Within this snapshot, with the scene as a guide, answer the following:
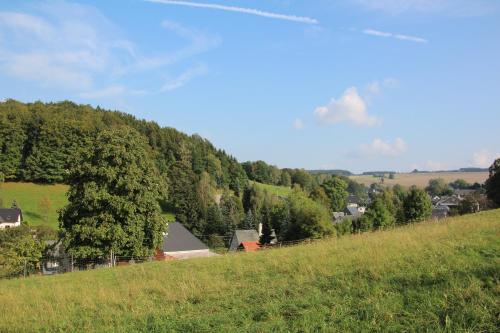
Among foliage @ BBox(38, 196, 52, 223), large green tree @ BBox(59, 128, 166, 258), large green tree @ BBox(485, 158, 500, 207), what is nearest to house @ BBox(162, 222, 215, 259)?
large green tree @ BBox(59, 128, 166, 258)

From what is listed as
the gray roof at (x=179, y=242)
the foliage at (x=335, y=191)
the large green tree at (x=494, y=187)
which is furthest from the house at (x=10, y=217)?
the foliage at (x=335, y=191)

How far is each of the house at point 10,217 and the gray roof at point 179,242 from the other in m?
33.9

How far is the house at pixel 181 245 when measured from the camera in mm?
52531

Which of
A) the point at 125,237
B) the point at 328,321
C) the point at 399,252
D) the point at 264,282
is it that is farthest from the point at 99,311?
the point at 125,237

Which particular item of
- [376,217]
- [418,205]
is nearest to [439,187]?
[418,205]

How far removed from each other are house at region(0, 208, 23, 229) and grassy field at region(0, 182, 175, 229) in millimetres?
1847

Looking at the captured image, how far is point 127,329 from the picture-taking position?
26.3 ft

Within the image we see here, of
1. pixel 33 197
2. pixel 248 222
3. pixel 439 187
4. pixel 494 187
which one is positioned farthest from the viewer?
pixel 439 187

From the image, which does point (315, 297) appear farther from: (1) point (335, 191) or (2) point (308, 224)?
(1) point (335, 191)

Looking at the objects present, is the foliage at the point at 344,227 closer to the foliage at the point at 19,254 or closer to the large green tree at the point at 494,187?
the large green tree at the point at 494,187

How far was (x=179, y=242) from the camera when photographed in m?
54.5

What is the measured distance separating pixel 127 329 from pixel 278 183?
154531 mm

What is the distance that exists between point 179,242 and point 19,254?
19937 millimetres

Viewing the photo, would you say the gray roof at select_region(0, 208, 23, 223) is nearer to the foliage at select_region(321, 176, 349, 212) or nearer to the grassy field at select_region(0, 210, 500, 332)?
the grassy field at select_region(0, 210, 500, 332)
